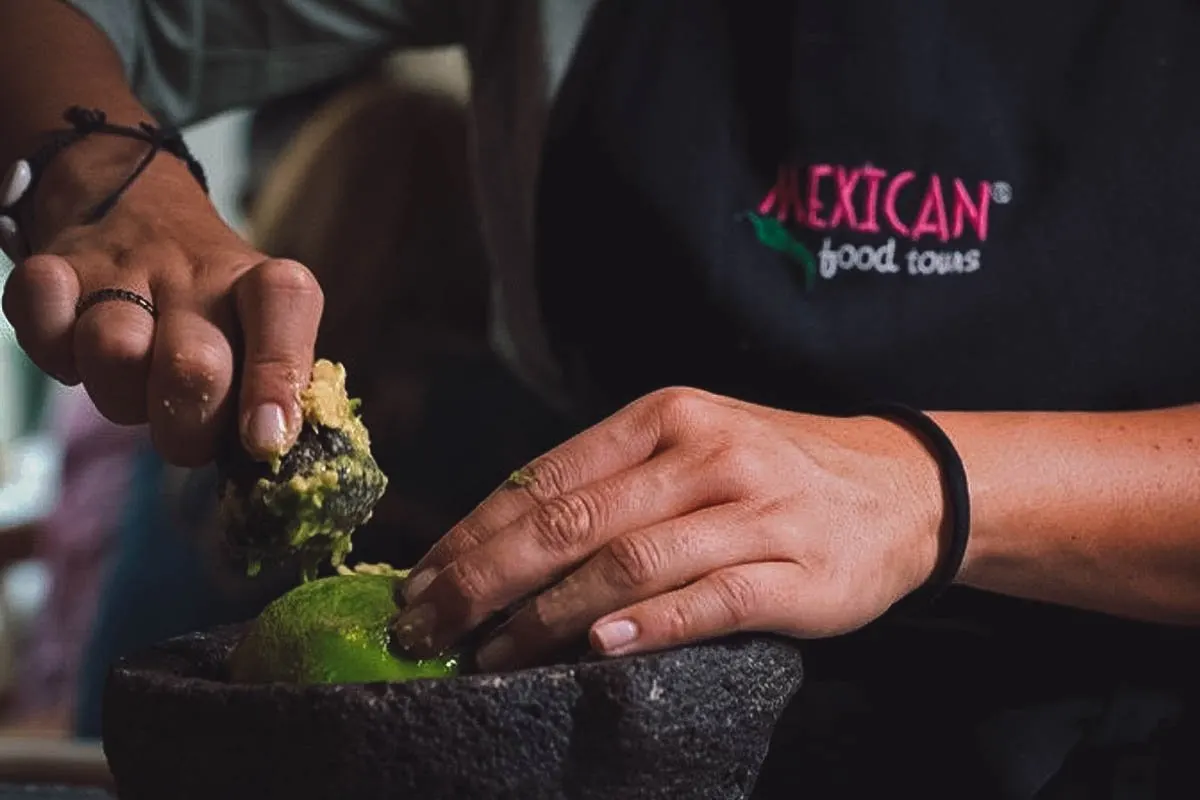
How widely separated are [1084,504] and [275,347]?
44 centimetres

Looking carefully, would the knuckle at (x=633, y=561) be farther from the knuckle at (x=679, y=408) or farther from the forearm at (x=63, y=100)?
the forearm at (x=63, y=100)

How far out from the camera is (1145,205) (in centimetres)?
110

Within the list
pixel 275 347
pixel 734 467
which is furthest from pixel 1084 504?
pixel 275 347

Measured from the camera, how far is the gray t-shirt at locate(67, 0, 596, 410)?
126cm

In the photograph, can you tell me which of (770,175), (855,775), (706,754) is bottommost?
(855,775)

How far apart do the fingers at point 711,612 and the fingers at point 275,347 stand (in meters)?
0.18

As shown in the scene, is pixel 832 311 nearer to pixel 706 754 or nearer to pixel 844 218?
pixel 844 218

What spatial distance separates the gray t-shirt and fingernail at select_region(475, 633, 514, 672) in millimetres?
557

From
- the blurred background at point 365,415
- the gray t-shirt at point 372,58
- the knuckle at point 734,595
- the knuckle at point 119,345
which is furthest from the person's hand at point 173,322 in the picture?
the blurred background at point 365,415

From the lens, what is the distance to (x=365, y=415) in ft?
6.27

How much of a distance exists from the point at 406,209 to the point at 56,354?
4.58 ft

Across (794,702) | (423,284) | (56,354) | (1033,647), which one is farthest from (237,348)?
(423,284)

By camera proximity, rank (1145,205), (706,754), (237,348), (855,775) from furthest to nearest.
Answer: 1. (1145,205)
2. (855,775)
3. (237,348)
4. (706,754)

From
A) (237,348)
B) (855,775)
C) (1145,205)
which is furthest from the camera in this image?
(1145,205)
